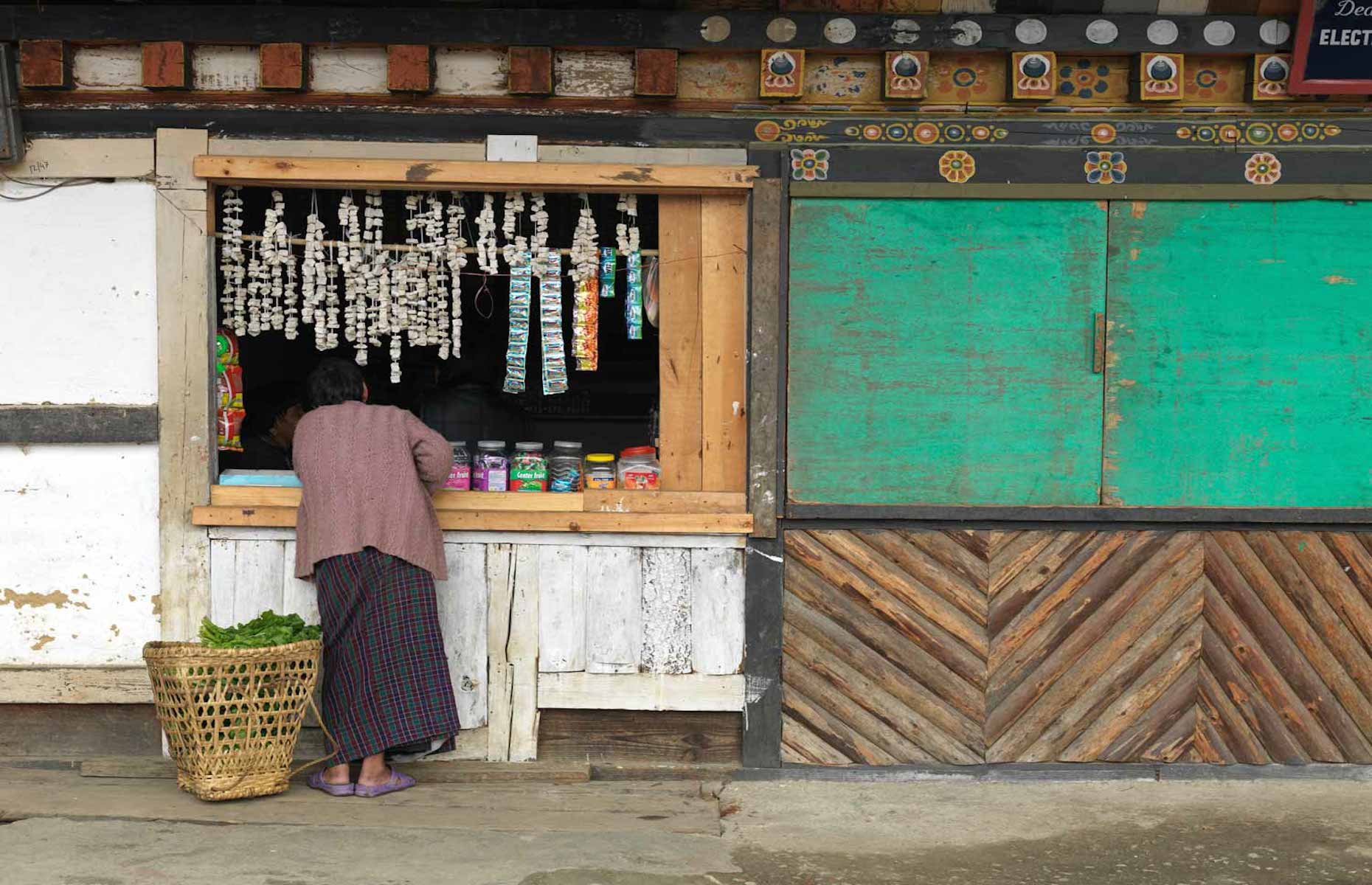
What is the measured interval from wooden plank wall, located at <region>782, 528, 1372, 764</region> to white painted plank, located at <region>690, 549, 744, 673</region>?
0.71ft

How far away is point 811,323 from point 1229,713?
2426mm

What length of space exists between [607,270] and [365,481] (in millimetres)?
1361

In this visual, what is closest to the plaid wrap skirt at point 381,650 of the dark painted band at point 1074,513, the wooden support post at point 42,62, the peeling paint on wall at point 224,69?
the dark painted band at point 1074,513

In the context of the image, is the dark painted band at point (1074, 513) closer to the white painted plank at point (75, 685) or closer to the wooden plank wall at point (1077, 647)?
the wooden plank wall at point (1077, 647)

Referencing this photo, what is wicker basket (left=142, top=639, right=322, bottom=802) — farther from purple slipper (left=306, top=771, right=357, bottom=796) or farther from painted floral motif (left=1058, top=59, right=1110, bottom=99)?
painted floral motif (left=1058, top=59, right=1110, bottom=99)

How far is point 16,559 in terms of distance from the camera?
5629mm

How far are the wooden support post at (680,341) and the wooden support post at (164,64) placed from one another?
6.64 ft

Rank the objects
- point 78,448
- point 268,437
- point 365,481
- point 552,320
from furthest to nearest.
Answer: point 268,437 < point 552,320 < point 78,448 < point 365,481

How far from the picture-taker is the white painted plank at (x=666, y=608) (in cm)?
562

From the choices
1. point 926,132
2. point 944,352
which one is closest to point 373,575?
point 944,352

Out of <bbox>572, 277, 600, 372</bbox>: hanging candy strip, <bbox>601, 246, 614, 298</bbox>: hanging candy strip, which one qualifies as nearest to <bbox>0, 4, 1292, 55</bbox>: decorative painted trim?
<bbox>601, 246, 614, 298</bbox>: hanging candy strip

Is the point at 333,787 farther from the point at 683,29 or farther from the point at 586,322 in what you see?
the point at 683,29

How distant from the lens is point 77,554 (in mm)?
5617

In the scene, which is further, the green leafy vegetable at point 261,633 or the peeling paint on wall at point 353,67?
the peeling paint on wall at point 353,67
